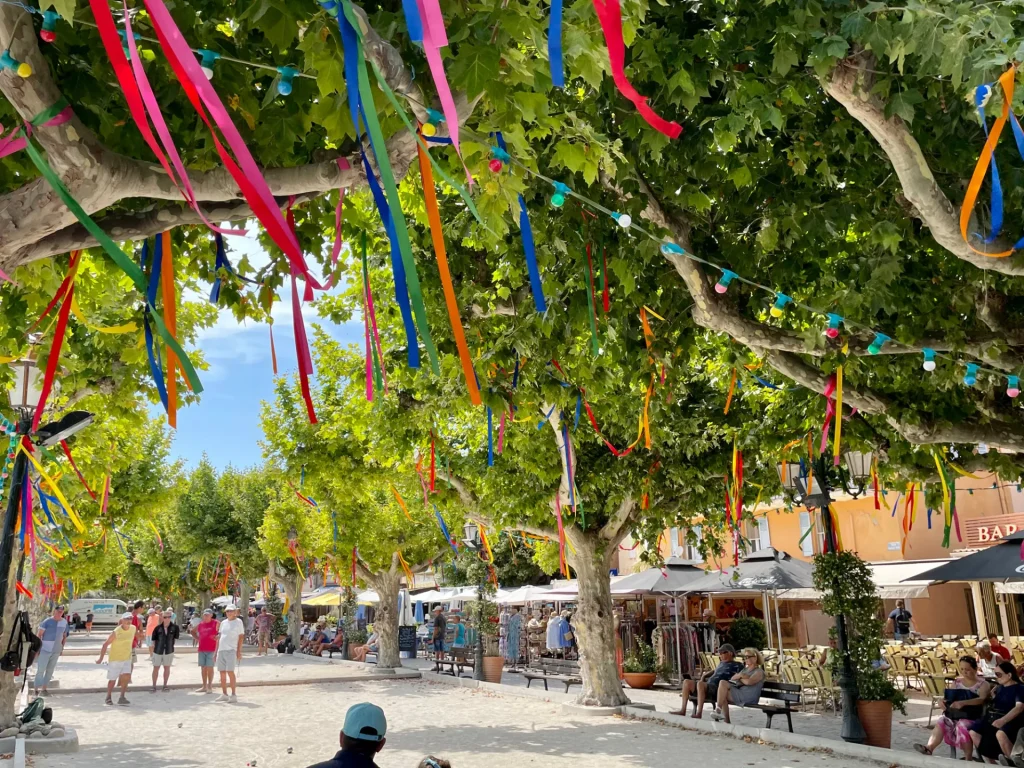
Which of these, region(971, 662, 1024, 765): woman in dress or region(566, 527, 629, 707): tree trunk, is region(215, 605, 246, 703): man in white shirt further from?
region(971, 662, 1024, 765): woman in dress

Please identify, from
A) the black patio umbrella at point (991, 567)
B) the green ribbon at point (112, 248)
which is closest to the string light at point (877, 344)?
the green ribbon at point (112, 248)

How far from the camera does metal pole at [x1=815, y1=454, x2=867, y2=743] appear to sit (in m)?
10.5

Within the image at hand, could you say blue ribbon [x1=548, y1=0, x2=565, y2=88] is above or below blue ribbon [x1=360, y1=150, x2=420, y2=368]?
above

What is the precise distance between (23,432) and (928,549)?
26278 mm

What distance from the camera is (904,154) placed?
5.47m

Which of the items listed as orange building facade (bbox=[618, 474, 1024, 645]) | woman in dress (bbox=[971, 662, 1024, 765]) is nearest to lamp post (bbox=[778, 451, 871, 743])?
woman in dress (bbox=[971, 662, 1024, 765])

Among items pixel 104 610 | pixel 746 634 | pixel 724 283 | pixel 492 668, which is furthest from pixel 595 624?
pixel 104 610

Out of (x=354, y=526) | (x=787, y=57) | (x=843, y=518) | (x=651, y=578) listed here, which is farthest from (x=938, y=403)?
(x=843, y=518)

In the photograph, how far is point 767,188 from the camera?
Answer: 24.0 ft

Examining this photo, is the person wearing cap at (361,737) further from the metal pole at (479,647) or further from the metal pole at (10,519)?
the metal pole at (479,647)

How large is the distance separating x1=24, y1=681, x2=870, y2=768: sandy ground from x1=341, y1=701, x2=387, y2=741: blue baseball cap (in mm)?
6319

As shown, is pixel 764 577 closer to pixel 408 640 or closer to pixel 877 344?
pixel 877 344

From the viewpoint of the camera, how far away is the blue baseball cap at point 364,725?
382 cm

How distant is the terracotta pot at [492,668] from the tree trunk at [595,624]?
543 cm
